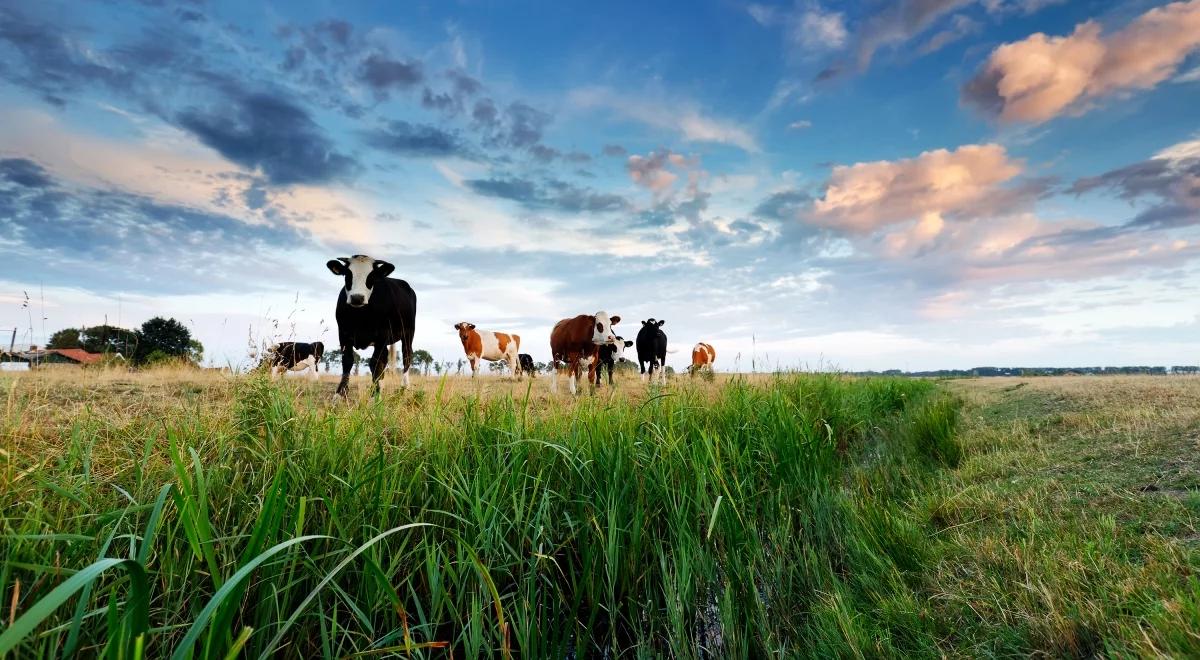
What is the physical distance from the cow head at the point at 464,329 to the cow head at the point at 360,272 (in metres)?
12.1

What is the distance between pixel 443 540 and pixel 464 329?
20232 millimetres

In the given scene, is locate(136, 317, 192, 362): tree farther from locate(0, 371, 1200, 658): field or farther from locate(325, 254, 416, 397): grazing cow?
locate(0, 371, 1200, 658): field

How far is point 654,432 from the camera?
15.5 feet

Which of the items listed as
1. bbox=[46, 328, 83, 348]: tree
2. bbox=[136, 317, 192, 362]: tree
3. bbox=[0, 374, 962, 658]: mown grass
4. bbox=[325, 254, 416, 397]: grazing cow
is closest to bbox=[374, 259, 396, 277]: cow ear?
bbox=[325, 254, 416, 397]: grazing cow

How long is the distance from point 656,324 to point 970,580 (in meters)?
17.8

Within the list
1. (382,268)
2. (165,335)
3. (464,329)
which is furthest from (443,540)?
(165,335)

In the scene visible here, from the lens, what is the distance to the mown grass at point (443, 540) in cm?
232

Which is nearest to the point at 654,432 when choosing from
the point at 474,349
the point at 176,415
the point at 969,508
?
the point at 969,508

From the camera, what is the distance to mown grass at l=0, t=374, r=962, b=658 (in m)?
2.32

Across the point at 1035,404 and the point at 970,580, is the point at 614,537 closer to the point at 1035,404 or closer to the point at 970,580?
Answer: the point at 970,580

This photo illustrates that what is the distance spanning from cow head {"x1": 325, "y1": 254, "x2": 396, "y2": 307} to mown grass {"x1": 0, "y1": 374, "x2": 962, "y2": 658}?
5.60 meters

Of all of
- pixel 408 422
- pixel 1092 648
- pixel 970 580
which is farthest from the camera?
pixel 408 422

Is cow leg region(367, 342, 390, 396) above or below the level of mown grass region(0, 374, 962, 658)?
above

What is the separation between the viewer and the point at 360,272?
33.9ft
